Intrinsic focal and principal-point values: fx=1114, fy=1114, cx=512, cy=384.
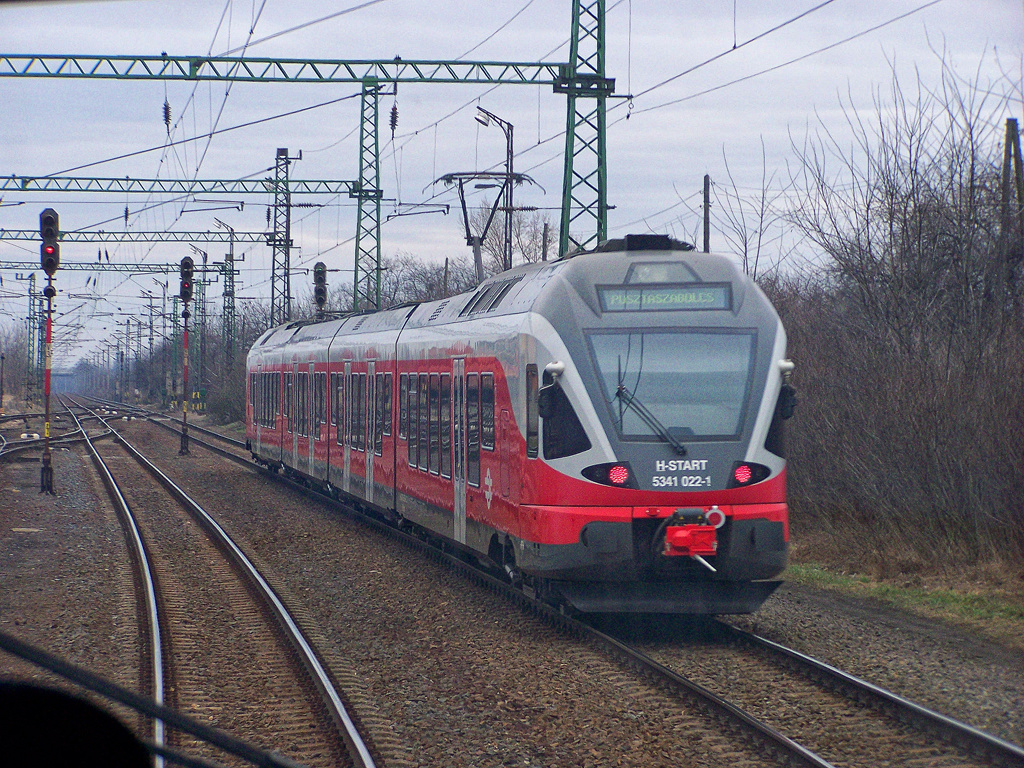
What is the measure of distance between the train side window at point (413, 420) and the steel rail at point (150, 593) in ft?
11.3

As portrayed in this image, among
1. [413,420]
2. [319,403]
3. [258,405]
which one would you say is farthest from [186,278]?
[413,420]

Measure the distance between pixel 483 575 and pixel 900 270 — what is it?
24.7ft

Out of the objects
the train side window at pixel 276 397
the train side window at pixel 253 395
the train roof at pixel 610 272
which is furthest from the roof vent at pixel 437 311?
the train side window at pixel 253 395

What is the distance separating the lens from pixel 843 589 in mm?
12062

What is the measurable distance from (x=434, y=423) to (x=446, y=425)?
0.53m

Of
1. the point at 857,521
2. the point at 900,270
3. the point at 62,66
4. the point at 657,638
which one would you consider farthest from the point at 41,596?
the point at 62,66

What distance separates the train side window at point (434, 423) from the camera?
42.4ft

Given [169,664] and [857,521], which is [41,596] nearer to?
[169,664]

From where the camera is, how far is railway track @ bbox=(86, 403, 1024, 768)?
20.8ft

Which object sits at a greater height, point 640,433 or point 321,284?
point 321,284

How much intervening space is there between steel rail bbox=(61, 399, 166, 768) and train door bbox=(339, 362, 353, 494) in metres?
3.30

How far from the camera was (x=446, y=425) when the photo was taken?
41.1ft

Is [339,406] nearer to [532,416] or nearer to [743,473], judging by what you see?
[532,416]

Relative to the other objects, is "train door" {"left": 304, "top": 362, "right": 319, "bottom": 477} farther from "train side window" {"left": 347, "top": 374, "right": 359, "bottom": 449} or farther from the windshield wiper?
the windshield wiper
